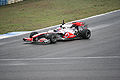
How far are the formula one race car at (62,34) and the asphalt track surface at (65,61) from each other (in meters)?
0.44

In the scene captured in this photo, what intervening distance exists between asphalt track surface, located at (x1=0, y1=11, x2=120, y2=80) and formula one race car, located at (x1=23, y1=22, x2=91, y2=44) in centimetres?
44

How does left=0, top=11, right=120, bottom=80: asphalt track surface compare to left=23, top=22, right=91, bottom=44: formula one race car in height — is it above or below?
below

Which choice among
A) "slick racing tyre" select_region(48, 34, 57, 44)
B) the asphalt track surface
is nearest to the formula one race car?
"slick racing tyre" select_region(48, 34, 57, 44)

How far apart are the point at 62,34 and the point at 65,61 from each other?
5192 millimetres

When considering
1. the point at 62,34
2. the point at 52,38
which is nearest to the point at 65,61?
the point at 52,38

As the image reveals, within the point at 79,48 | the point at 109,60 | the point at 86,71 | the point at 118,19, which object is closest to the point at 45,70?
the point at 86,71

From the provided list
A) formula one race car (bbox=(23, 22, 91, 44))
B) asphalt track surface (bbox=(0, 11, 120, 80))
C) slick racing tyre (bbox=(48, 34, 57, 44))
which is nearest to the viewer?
asphalt track surface (bbox=(0, 11, 120, 80))

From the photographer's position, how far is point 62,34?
599 inches

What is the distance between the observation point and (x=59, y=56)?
11352mm

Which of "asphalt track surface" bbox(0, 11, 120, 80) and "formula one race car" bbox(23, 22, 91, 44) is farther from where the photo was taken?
"formula one race car" bbox(23, 22, 91, 44)

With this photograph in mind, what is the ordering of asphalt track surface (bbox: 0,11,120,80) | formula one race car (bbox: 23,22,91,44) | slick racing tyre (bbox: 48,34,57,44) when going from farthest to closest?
formula one race car (bbox: 23,22,91,44) < slick racing tyre (bbox: 48,34,57,44) < asphalt track surface (bbox: 0,11,120,80)

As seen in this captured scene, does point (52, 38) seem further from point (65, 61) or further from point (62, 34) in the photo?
point (65, 61)

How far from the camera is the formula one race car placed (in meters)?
14.5

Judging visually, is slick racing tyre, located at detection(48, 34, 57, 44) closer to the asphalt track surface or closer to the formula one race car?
the formula one race car
